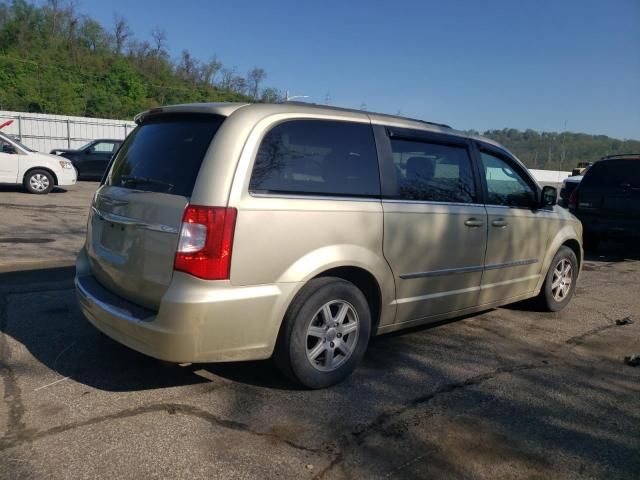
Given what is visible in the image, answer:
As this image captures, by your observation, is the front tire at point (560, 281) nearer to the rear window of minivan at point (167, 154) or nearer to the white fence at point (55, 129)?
the rear window of minivan at point (167, 154)

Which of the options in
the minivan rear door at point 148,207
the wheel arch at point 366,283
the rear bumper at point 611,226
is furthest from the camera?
the rear bumper at point 611,226

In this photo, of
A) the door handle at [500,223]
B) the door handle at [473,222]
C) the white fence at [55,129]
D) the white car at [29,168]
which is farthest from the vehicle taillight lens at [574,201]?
the white fence at [55,129]

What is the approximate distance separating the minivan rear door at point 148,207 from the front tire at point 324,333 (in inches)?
32.3

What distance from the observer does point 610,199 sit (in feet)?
29.7

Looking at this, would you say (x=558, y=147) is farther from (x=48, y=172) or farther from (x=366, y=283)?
(x=366, y=283)

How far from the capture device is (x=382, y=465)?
2.77 meters

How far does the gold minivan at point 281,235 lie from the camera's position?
3.09 meters

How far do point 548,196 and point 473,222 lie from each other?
1362 mm

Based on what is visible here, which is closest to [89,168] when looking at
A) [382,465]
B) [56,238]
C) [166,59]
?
[56,238]

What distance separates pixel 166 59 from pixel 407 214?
2599 inches

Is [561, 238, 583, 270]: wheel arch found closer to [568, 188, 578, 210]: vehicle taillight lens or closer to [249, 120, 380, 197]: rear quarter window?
[249, 120, 380, 197]: rear quarter window

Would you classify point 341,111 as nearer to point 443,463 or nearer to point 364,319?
point 364,319

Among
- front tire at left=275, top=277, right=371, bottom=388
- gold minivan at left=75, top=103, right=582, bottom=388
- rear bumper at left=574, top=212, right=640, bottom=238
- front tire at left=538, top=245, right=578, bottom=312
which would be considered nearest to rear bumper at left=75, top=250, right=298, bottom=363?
gold minivan at left=75, top=103, right=582, bottom=388

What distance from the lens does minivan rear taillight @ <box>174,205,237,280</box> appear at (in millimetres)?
3037
